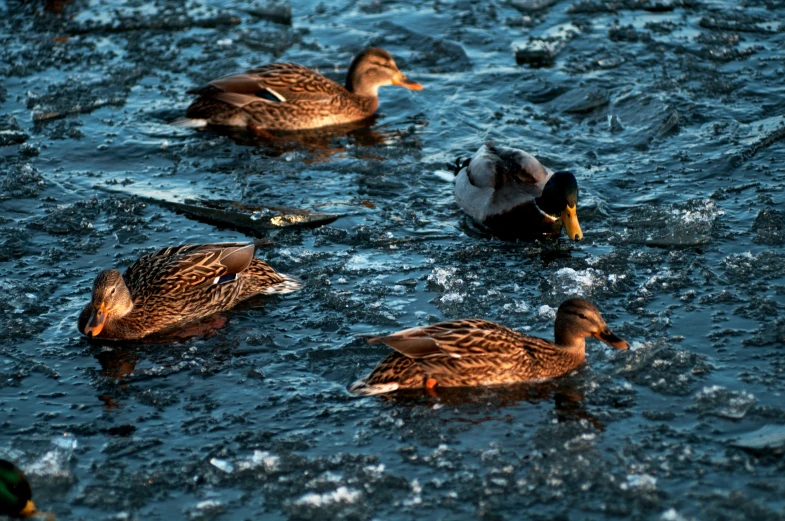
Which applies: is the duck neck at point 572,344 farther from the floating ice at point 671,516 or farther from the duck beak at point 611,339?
the floating ice at point 671,516

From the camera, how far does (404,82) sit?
10.8 m

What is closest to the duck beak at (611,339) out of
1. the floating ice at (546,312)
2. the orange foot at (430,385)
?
the floating ice at (546,312)

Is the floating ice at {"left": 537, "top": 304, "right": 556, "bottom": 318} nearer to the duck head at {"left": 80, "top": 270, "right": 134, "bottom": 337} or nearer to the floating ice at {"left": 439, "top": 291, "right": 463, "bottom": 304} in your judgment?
the floating ice at {"left": 439, "top": 291, "right": 463, "bottom": 304}

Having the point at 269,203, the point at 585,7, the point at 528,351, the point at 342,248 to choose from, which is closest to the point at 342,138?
the point at 269,203

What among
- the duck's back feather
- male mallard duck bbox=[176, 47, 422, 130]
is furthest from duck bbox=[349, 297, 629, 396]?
male mallard duck bbox=[176, 47, 422, 130]

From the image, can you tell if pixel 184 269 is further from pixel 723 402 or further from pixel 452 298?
pixel 723 402

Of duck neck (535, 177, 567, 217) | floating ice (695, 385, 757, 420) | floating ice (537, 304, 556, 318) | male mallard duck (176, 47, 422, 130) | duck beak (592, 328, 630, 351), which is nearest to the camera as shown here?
floating ice (695, 385, 757, 420)

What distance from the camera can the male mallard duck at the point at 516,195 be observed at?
8086 mm

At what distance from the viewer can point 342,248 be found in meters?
7.97

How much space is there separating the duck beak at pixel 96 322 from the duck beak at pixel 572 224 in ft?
11.2

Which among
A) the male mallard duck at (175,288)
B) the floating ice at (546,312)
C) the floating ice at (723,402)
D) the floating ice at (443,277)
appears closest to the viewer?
the floating ice at (723,402)

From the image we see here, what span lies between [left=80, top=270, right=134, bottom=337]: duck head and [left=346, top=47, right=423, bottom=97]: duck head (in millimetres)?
4598

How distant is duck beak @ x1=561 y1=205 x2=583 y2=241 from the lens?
799 centimetres

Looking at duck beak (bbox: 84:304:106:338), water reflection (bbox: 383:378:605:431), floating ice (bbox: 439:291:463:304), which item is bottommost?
water reflection (bbox: 383:378:605:431)
